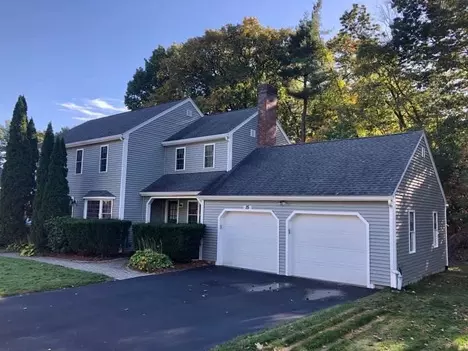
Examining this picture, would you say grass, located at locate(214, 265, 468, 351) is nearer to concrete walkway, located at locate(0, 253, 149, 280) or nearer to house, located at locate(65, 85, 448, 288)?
house, located at locate(65, 85, 448, 288)

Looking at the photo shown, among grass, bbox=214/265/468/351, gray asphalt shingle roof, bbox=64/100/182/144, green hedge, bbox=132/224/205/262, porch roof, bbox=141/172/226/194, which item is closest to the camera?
grass, bbox=214/265/468/351

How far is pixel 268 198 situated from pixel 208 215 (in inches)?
124

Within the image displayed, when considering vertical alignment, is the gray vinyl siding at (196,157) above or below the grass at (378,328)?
above

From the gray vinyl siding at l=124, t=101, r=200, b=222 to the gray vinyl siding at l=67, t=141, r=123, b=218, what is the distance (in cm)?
54

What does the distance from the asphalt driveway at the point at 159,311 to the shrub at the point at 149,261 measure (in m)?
1.14

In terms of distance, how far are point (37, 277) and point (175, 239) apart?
15.7 ft

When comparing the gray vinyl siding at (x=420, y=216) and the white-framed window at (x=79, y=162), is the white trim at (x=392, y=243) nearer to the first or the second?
the gray vinyl siding at (x=420, y=216)

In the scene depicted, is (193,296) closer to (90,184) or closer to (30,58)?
(90,184)

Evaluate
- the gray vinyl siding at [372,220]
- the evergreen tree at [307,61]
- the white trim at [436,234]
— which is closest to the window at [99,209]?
the gray vinyl siding at [372,220]

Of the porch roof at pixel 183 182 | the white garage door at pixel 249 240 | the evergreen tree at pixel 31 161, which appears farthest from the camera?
the evergreen tree at pixel 31 161

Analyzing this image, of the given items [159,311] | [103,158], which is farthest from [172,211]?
[159,311]

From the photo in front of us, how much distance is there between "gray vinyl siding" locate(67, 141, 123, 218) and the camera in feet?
58.7

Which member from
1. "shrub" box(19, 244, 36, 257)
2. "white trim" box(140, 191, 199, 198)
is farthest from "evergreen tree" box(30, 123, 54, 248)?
"white trim" box(140, 191, 199, 198)

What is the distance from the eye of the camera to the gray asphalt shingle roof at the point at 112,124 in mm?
19203
